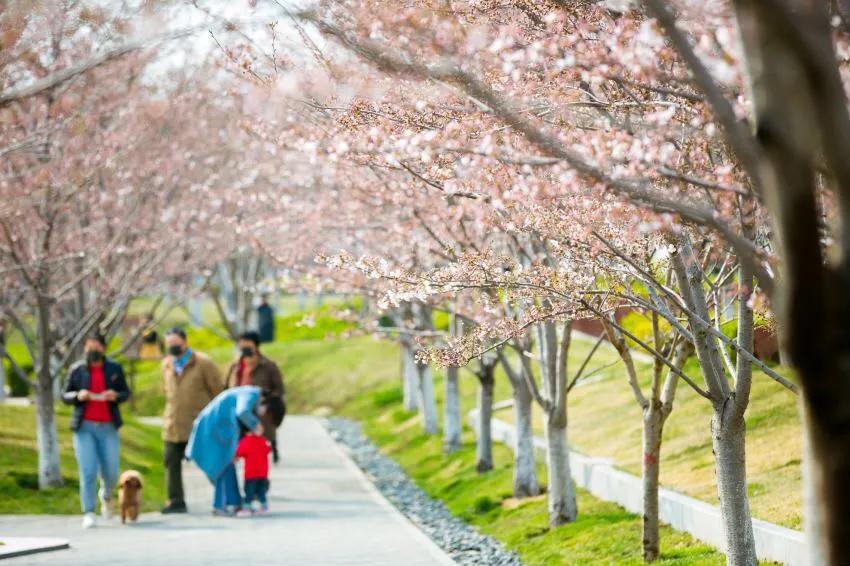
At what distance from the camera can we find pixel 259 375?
18.2m

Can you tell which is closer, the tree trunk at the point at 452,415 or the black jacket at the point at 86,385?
the black jacket at the point at 86,385

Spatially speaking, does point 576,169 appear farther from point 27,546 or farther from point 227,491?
point 227,491

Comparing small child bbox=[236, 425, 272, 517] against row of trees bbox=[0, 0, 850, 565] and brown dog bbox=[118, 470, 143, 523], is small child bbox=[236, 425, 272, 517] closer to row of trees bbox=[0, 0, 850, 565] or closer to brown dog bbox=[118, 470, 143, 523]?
brown dog bbox=[118, 470, 143, 523]

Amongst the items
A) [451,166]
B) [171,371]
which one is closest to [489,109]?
[451,166]

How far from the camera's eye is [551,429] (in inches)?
588

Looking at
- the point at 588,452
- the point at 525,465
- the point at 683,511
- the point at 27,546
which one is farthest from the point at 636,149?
the point at 588,452

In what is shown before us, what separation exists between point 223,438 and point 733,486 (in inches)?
333

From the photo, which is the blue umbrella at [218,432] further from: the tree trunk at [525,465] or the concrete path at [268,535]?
the tree trunk at [525,465]

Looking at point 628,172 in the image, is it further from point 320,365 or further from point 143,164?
point 320,365

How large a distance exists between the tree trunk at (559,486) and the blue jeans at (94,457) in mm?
5256

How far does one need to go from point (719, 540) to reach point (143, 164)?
17683mm

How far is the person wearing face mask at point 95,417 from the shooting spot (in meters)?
15.7

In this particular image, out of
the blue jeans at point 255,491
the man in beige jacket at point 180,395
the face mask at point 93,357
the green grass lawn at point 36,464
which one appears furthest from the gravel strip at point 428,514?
the face mask at point 93,357

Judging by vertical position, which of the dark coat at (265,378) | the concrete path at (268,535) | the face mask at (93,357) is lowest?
the concrete path at (268,535)
